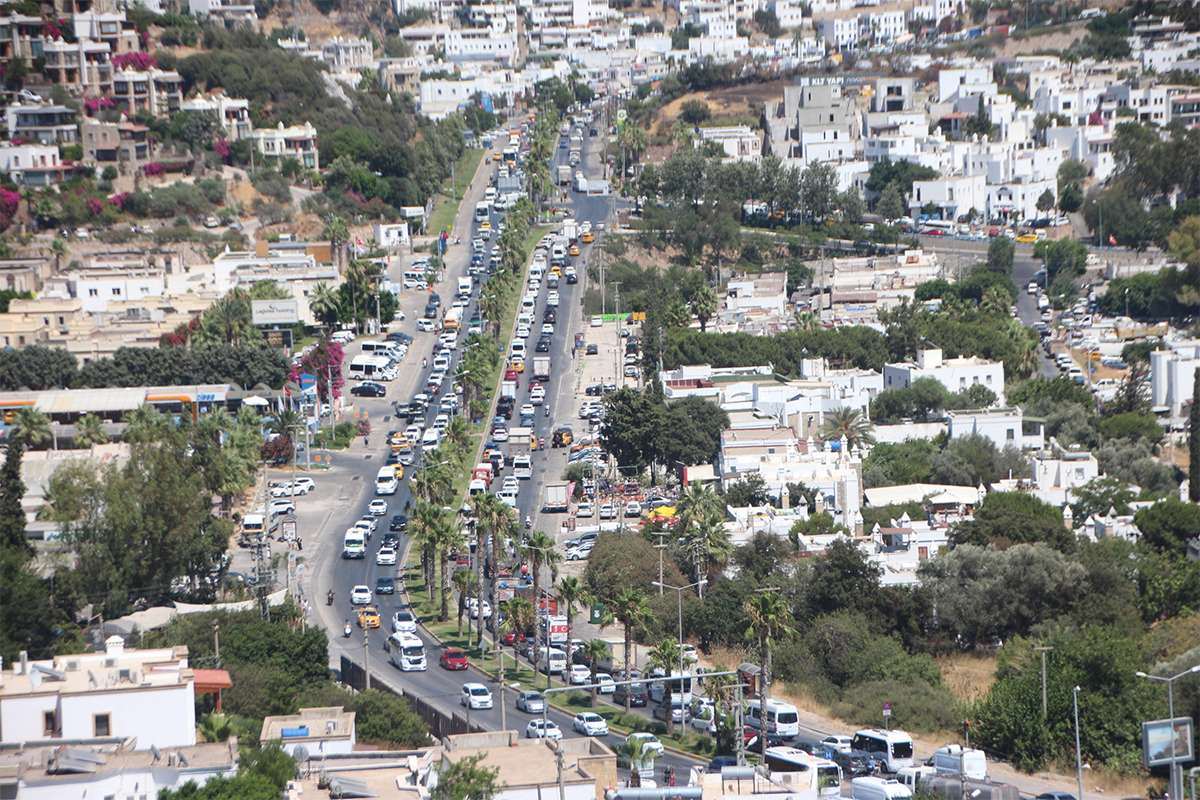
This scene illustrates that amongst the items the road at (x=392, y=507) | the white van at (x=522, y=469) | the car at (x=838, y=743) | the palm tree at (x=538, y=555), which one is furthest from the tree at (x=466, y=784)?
the white van at (x=522, y=469)

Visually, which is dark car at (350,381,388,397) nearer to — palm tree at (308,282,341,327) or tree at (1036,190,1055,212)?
palm tree at (308,282,341,327)

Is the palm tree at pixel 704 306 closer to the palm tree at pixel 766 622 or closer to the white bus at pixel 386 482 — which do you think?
the white bus at pixel 386 482

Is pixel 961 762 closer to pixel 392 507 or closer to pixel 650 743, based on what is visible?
pixel 650 743

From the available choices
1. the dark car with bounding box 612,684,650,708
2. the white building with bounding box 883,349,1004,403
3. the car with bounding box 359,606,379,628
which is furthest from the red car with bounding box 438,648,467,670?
the white building with bounding box 883,349,1004,403

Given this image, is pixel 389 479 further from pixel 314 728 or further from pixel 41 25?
pixel 41 25

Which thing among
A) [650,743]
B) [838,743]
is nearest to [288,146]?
[650,743]
